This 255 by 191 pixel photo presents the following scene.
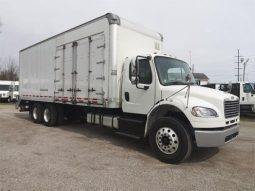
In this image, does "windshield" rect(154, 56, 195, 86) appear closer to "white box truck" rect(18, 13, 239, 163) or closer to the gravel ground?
"white box truck" rect(18, 13, 239, 163)

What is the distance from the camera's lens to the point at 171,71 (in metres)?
7.58

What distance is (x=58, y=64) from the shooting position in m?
11.4

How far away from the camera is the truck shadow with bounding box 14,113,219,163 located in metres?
7.31

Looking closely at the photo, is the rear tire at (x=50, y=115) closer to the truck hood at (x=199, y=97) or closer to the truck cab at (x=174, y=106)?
the truck cab at (x=174, y=106)

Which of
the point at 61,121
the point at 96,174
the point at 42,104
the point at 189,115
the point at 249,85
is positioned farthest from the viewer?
the point at 249,85

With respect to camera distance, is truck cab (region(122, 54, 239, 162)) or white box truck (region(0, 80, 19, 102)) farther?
white box truck (region(0, 80, 19, 102))

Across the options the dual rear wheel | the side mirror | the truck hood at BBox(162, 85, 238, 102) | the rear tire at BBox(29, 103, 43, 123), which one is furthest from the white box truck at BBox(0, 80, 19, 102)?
the truck hood at BBox(162, 85, 238, 102)

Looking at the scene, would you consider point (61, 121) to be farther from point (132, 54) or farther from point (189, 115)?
point (189, 115)

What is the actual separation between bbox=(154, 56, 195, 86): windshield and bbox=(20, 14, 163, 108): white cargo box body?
1.36 metres

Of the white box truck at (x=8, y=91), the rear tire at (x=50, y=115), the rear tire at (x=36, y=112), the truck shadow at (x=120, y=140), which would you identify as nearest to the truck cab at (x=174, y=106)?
the truck shadow at (x=120, y=140)

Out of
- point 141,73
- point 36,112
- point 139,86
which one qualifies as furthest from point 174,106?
point 36,112

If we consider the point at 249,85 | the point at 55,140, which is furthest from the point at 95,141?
the point at 249,85

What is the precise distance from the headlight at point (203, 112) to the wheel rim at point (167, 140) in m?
0.70

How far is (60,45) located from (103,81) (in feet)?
11.6
